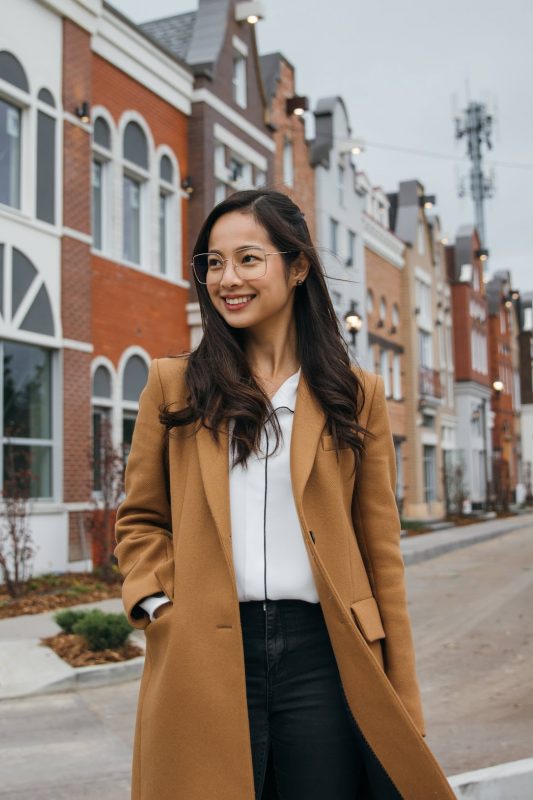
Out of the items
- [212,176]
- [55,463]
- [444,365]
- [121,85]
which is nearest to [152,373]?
[55,463]

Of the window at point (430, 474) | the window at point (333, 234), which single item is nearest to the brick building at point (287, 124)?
the window at point (333, 234)

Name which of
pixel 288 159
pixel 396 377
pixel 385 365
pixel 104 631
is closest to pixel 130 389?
pixel 104 631

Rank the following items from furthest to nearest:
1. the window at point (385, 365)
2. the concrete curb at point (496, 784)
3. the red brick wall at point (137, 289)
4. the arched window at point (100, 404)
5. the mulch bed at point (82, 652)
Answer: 1. the window at point (385, 365)
2. the red brick wall at point (137, 289)
3. the arched window at point (100, 404)
4. the mulch bed at point (82, 652)
5. the concrete curb at point (496, 784)

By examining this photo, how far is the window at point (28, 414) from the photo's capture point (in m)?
13.7

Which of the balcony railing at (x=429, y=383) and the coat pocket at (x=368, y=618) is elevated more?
the balcony railing at (x=429, y=383)

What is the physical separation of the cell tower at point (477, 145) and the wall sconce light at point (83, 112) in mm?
48028

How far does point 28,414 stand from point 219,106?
8.90 metres

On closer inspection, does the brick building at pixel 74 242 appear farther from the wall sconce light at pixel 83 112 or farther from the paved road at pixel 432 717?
the paved road at pixel 432 717

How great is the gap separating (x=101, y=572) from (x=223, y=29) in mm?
12675

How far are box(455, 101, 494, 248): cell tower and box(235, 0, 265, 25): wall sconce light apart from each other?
135ft

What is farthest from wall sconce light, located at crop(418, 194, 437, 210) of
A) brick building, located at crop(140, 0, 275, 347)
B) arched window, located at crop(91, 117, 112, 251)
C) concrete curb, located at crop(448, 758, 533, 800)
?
concrete curb, located at crop(448, 758, 533, 800)

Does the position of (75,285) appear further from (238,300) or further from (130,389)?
(238,300)

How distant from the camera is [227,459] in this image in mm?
2395

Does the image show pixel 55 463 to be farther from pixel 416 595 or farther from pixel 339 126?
pixel 339 126
